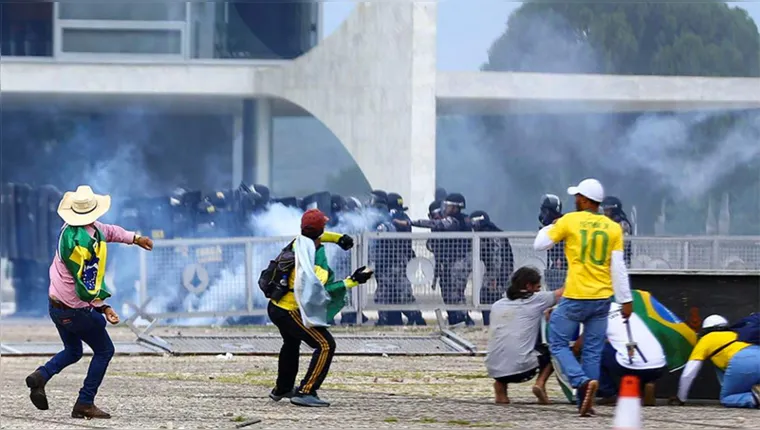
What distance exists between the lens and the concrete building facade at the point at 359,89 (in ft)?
96.3

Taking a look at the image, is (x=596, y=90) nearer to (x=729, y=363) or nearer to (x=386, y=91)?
(x=386, y=91)

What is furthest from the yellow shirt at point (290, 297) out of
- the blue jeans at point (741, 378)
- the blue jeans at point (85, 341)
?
the blue jeans at point (741, 378)

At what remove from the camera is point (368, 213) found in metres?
22.0

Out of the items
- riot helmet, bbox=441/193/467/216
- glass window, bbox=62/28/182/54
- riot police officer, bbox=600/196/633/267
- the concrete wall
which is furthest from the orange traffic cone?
glass window, bbox=62/28/182/54

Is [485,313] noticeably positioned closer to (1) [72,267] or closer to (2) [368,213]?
(2) [368,213]

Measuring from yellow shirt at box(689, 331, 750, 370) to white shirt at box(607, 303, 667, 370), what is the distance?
26 centimetres

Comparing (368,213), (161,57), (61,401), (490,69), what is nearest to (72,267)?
(61,401)

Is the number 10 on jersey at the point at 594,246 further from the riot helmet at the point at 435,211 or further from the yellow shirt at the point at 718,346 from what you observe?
the riot helmet at the point at 435,211

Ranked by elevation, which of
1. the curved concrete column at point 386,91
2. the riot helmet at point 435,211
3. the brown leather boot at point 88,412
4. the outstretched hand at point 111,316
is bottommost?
the brown leather boot at point 88,412

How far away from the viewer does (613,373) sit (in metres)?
10.6

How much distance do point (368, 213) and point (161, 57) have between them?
1373cm

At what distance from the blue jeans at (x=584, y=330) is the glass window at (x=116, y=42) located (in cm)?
2522

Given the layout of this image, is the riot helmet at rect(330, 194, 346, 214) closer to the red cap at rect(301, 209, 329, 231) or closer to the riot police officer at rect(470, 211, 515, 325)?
the riot police officer at rect(470, 211, 515, 325)

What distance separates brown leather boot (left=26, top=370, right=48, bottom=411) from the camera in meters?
9.77
